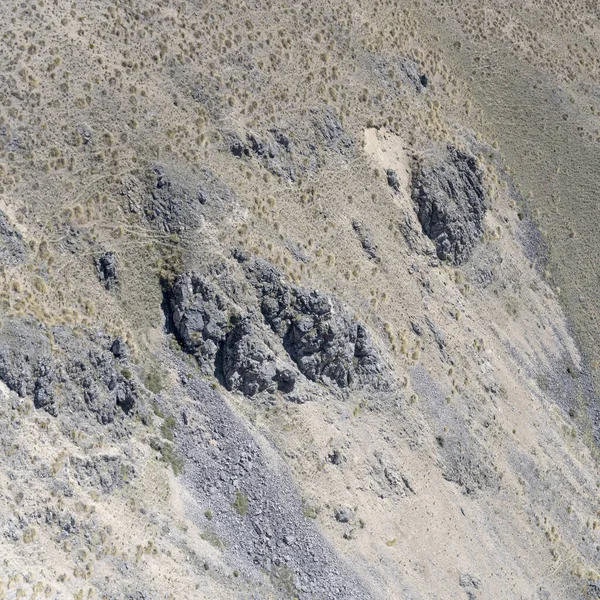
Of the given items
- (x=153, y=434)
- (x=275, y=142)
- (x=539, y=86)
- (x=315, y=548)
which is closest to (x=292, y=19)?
(x=275, y=142)

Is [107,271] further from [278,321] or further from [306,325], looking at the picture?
[306,325]

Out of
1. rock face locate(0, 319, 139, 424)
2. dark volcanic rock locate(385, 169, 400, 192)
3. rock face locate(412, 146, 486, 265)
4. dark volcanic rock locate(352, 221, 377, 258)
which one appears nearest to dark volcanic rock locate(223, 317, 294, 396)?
rock face locate(0, 319, 139, 424)

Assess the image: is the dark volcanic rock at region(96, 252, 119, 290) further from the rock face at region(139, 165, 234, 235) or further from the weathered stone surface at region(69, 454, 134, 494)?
the weathered stone surface at region(69, 454, 134, 494)

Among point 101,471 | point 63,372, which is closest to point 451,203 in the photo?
point 63,372

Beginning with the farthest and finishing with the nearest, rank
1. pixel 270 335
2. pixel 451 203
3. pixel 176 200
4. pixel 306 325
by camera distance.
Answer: pixel 451 203 → pixel 176 200 → pixel 306 325 → pixel 270 335

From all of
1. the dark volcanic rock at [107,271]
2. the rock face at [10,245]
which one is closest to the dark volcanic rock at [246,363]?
the dark volcanic rock at [107,271]

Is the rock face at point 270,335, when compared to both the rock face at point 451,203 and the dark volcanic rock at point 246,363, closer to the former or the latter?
the dark volcanic rock at point 246,363
